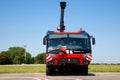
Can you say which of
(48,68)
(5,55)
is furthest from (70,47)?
(5,55)

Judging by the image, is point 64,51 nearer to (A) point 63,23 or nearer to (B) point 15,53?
(A) point 63,23

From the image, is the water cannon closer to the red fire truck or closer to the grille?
the red fire truck

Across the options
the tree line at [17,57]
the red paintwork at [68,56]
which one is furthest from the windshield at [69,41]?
the tree line at [17,57]

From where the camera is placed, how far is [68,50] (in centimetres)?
2473

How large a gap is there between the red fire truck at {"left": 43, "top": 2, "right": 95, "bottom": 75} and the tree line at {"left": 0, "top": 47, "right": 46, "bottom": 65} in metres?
118

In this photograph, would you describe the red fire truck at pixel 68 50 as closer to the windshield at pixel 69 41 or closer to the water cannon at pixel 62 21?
the windshield at pixel 69 41

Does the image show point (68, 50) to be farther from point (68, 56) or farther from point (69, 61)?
point (69, 61)

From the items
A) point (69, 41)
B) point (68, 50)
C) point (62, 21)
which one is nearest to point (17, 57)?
point (62, 21)

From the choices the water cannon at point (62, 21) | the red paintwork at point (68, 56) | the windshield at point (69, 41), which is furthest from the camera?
the water cannon at point (62, 21)

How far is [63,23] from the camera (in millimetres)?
30109

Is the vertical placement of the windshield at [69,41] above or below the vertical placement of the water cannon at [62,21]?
below

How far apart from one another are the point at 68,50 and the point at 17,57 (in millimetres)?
134727

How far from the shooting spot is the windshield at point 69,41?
2492 cm

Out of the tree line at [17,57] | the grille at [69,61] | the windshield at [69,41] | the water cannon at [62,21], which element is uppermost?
the tree line at [17,57]
